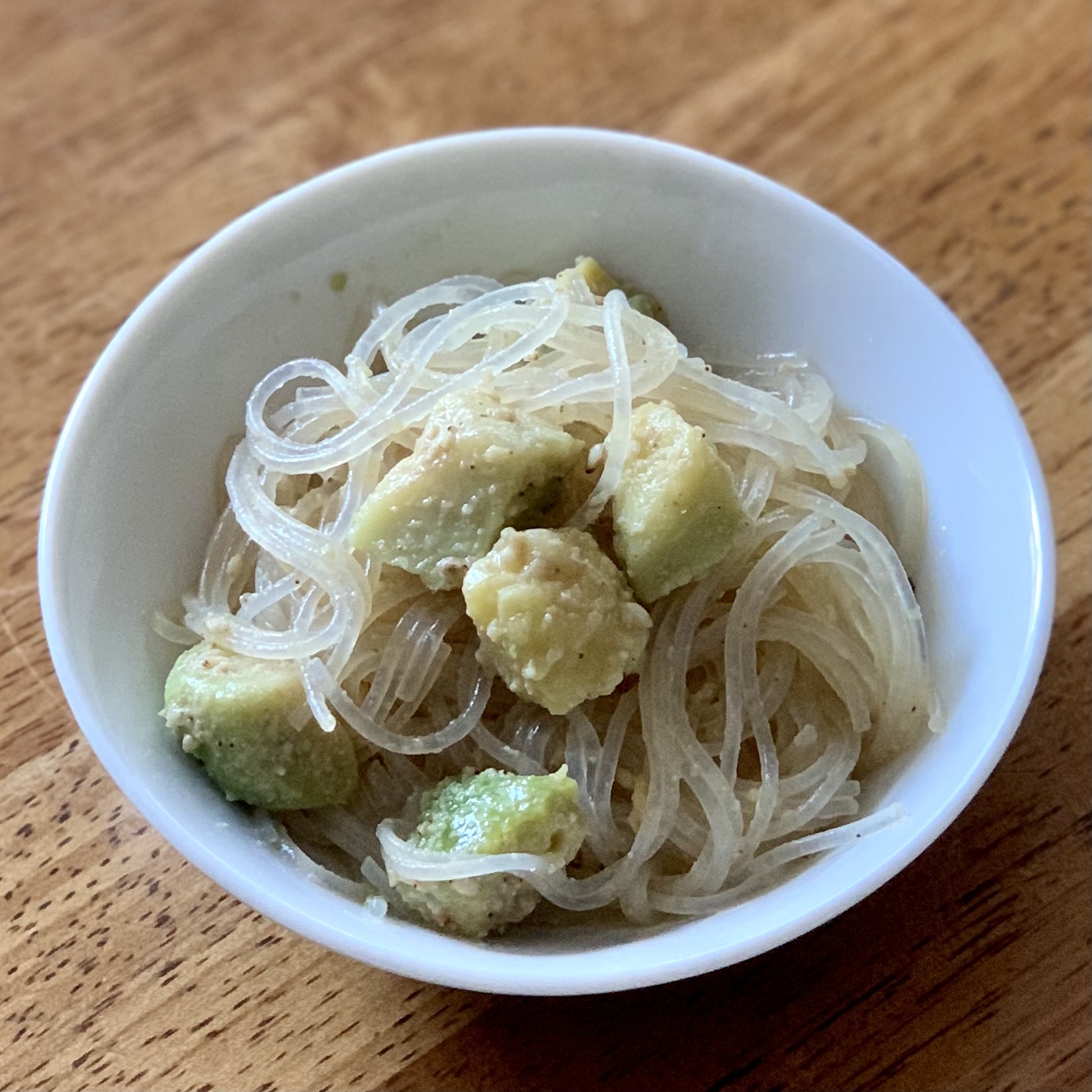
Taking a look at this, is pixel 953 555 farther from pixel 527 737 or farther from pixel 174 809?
pixel 174 809

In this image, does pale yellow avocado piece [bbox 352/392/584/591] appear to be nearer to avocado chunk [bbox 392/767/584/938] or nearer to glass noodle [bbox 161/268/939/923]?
glass noodle [bbox 161/268/939/923]

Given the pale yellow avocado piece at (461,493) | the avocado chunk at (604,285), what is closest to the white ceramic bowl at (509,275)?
the avocado chunk at (604,285)

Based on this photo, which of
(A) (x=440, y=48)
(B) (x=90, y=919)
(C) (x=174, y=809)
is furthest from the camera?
(A) (x=440, y=48)

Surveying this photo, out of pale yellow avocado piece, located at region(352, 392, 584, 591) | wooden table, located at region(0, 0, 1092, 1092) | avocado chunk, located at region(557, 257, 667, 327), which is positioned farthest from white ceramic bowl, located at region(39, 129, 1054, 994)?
pale yellow avocado piece, located at region(352, 392, 584, 591)

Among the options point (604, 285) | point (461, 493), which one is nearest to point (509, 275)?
point (604, 285)

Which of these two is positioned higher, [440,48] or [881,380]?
[440,48]

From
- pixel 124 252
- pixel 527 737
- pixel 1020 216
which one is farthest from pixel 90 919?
pixel 1020 216

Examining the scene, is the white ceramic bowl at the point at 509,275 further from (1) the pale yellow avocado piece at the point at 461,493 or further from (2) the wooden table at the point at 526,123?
(1) the pale yellow avocado piece at the point at 461,493
